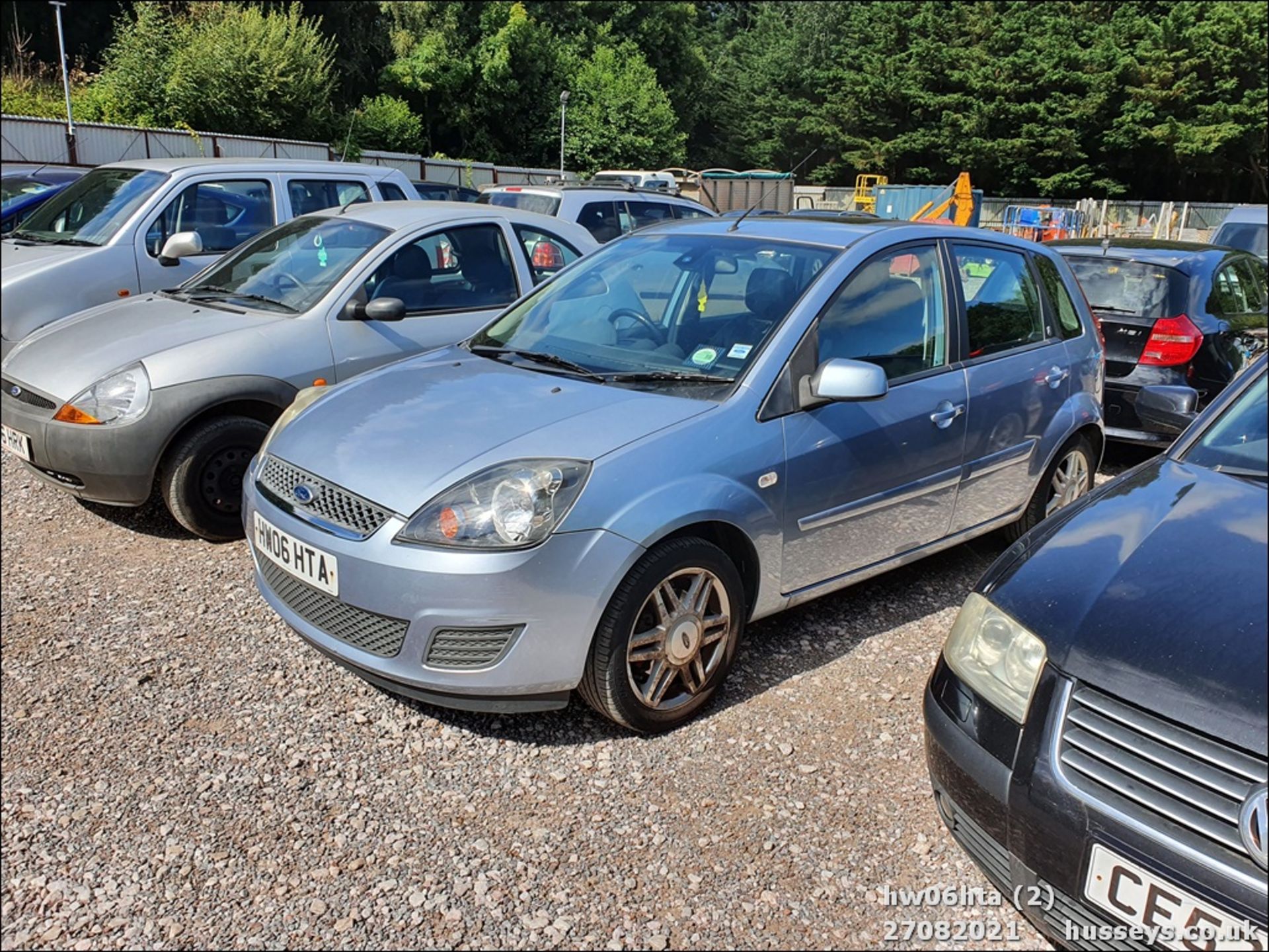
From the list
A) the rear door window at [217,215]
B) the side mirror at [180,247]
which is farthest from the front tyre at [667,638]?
the rear door window at [217,215]

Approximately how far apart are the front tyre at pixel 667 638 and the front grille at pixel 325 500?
801mm

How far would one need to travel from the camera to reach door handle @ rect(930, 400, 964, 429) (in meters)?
4.02

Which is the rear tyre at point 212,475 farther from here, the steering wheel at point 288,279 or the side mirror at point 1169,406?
the side mirror at point 1169,406

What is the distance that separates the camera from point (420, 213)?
5.84 m

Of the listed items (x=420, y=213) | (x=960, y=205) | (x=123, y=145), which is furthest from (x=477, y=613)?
(x=960, y=205)

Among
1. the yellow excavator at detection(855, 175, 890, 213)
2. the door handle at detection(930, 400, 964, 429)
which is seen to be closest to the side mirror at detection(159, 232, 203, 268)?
the door handle at detection(930, 400, 964, 429)

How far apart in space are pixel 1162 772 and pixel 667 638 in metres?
1.61

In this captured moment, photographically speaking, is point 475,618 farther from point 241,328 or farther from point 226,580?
point 241,328

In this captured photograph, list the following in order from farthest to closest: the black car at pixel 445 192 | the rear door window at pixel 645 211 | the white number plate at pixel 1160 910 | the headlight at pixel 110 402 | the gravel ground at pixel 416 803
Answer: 1. the black car at pixel 445 192
2. the rear door window at pixel 645 211
3. the headlight at pixel 110 402
4. the gravel ground at pixel 416 803
5. the white number plate at pixel 1160 910

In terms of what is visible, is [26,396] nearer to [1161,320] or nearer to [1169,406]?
[1169,406]

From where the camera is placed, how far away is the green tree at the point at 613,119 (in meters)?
42.4

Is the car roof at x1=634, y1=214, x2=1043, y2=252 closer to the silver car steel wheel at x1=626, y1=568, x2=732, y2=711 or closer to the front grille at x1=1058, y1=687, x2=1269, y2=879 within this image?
the silver car steel wheel at x1=626, y1=568, x2=732, y2=711

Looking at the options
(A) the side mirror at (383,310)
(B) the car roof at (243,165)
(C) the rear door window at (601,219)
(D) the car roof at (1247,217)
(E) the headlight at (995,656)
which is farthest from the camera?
(D) the car roof at (1247,217)

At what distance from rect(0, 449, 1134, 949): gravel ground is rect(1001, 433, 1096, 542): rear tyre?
4.08ft
